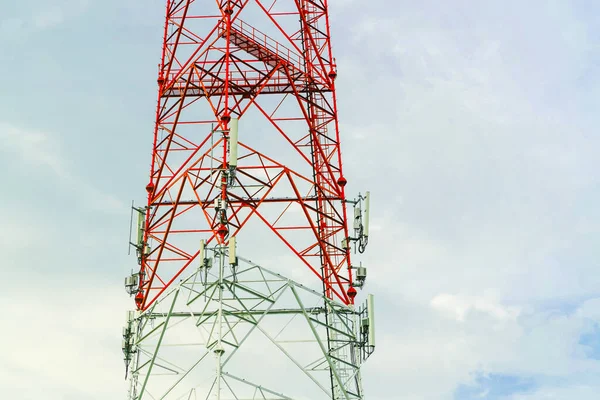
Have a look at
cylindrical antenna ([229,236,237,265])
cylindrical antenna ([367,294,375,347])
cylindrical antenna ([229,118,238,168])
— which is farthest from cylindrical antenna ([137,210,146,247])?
cylindrical antenna ([367,294,375,347])

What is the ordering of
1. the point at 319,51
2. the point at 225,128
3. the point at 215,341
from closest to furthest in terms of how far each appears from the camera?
the point at 215,341, the point at 225,128, the point at 319,51

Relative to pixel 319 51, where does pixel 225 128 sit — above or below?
below

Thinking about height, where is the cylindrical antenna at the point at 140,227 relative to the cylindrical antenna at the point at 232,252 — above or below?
above

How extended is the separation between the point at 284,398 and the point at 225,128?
475 inches

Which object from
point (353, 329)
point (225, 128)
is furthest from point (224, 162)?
point (353, 329)

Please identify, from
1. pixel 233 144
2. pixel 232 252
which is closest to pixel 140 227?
pixel 232 252

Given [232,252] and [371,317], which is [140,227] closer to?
[232,252]

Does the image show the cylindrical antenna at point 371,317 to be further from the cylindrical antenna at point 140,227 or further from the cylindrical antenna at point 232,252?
the cylindrical antenna at point 140,227

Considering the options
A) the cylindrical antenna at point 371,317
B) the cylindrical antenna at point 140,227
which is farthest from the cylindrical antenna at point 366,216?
the cylindrical antenna at point 140,227

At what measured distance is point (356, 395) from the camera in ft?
126

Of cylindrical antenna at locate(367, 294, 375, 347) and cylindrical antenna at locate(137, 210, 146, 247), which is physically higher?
cylindrical antenna at locate(137, 210, 146, 247)

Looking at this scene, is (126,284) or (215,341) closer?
(215,341)

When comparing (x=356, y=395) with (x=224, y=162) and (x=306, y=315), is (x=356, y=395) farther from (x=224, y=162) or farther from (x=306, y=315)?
(x=224, y=162)

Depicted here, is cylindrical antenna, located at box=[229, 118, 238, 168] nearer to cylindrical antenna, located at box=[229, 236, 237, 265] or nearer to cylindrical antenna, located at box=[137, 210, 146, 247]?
cylindrical antenna, located at box=[229, 236, 237, 265]
